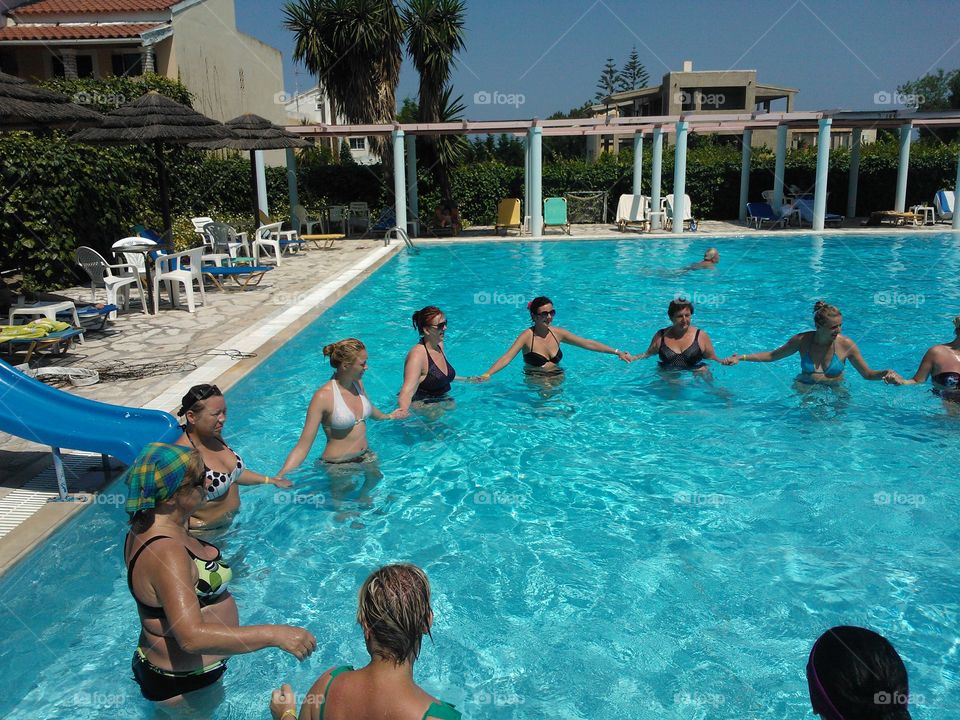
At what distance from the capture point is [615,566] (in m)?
4.61

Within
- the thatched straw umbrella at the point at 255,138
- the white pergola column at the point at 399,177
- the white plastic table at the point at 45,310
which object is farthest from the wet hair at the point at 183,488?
the white pergola column at the point at 399,177

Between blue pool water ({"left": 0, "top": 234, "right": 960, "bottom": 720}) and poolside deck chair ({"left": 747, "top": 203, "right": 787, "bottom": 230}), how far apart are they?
44.2 ft

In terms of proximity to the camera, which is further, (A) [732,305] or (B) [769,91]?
(B) [769,91]

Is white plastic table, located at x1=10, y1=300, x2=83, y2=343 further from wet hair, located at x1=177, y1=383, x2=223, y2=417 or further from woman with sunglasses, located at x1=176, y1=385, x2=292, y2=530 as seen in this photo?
wet hair, located at x1=177, y1=383, x2=223, y2=417

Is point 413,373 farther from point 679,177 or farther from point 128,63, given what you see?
point 128,63

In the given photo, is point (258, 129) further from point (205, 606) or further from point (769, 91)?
point (769, 91)

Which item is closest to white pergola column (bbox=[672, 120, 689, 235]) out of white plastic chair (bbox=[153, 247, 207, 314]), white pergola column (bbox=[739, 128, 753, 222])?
white pergola column (bbox=[739, 128, 753, 222])

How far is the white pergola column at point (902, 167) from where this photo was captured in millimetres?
21719

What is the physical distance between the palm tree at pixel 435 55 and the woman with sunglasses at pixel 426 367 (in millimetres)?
17750

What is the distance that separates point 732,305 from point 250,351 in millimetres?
7977

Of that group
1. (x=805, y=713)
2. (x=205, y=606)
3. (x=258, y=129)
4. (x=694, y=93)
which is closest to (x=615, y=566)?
Result: (x=805, y=713)

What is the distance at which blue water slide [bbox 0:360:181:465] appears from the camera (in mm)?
4625

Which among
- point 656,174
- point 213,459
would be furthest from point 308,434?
point 656,174

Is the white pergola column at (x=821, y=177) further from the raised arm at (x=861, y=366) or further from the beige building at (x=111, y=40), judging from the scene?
the beige building at (x=111, y=40)
